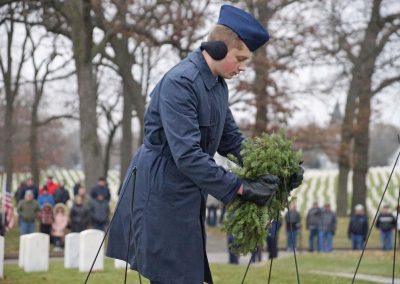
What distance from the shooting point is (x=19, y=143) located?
52.6 metres

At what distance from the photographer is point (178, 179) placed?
429 centimetres

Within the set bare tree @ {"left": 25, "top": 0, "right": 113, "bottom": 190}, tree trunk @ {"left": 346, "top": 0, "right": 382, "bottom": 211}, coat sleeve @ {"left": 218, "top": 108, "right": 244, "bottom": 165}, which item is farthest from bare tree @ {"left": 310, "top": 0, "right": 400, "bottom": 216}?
coat sleeve @ {"left": 218, "top": 108, "right": 244, "bottom": 165}

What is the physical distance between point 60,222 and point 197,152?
17.2 m

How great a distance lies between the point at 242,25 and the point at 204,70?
13.3 inches

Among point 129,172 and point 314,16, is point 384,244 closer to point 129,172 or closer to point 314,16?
point 314,16

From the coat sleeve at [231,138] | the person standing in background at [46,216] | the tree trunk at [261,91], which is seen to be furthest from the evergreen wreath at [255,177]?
the tree trunk at [261,91]

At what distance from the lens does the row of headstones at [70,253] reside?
13562 mm

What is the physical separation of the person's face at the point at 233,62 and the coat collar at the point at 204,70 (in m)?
0.06

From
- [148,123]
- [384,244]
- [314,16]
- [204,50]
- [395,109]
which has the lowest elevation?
[384,244]

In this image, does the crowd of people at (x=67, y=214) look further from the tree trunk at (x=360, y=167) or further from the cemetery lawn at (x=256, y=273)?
the tree trunk at (x=360, y=167)

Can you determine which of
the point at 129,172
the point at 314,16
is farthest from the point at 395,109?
the point at 129,172

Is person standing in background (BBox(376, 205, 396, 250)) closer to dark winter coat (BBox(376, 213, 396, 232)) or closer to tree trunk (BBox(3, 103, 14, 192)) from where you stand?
dark winter coat (BBox(376, 213, 396, 232))

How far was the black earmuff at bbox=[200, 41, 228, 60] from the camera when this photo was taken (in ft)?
14.0

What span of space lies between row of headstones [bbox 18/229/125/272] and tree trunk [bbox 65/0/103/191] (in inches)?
328
